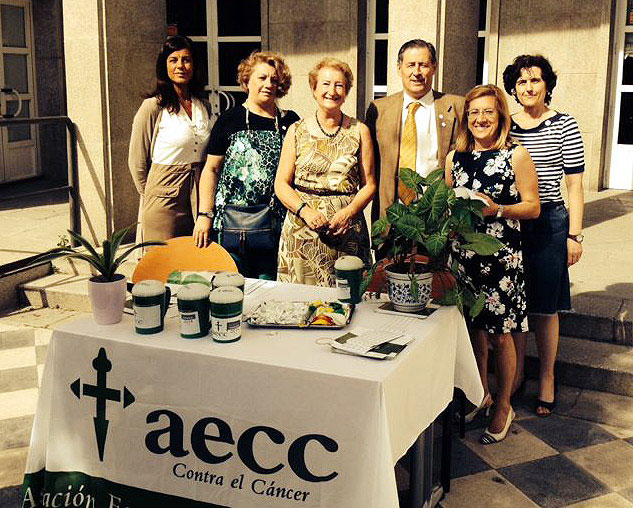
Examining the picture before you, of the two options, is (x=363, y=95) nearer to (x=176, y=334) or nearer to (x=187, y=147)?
(x=187, y=147)

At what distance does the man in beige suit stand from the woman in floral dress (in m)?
0.27

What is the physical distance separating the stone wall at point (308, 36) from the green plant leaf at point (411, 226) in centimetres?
538

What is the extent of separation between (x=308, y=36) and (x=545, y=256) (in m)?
5.22

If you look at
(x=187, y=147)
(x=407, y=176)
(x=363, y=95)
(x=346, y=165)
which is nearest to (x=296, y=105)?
(x=363, y=95)

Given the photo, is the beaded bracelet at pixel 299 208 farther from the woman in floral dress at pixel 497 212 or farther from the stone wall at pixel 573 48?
the stone wall at pixel 573 48

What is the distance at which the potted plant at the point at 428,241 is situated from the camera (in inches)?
123

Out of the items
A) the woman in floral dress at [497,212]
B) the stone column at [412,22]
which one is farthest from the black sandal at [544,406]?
the stone column at [412,22]

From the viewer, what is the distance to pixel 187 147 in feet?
15.3

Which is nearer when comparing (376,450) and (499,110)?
(376,450)

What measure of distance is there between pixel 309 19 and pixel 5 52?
4324 mm

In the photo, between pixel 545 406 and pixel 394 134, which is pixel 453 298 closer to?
pixel 394 134

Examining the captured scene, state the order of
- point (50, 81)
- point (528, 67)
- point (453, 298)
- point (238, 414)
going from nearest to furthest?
1. point (238, 414)
2. point (453, 298)
3. point (528, 67)
4. point (50, 81)

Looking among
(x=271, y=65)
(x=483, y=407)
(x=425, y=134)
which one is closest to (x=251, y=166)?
(x=271, y=65)

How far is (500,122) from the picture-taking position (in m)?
3.77
